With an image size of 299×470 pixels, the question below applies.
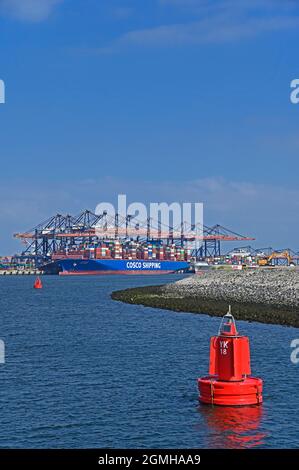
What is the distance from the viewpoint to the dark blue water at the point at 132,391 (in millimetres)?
16000

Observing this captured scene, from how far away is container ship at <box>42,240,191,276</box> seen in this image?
18188 centimetres

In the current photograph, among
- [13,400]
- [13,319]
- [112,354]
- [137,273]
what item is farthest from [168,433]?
[137,273]

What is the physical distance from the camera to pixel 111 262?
183250 mm

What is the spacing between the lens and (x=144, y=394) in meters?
20.3

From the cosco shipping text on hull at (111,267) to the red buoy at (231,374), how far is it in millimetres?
161073

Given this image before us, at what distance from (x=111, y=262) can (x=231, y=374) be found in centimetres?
16583

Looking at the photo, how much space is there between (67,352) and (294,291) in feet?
80.2

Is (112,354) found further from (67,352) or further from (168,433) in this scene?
(168,433)

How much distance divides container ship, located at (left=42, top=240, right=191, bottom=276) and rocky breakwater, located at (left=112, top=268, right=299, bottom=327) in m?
107
